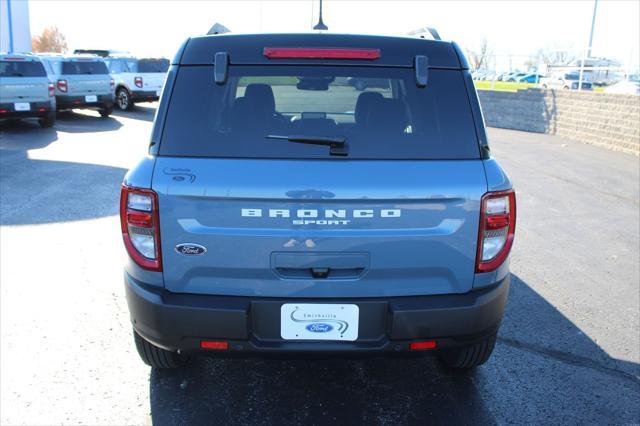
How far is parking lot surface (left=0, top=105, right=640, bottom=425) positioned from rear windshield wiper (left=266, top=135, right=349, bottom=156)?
1425mm

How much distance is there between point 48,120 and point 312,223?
589 inches

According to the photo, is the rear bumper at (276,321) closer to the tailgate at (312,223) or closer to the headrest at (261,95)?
the tailgate at (312,223)

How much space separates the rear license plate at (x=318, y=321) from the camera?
8.20ft

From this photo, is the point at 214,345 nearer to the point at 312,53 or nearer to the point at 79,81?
the point at 312,53

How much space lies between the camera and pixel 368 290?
2.53 meters

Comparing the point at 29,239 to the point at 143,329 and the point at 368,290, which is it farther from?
the point at 368,290

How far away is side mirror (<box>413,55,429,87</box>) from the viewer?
2.67 meters

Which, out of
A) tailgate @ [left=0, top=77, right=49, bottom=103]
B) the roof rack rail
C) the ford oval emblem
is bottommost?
the ford oval emblem

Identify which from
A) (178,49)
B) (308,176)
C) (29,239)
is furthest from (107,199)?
(308,176)

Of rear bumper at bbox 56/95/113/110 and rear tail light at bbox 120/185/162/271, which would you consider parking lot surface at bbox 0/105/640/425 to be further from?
rear bumper at bbox 56/95/113/110

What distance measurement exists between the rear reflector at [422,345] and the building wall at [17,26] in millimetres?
40096

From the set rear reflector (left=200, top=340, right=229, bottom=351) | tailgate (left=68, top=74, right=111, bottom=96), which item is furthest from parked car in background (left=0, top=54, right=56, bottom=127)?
rear reflector (left=200, top=340, right=229, bottom=351)

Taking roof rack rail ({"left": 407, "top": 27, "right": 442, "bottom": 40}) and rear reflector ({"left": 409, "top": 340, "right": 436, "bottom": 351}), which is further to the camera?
roof rack rail ({"left": 407, "top": 27, "right": 442, "bottom": 40})

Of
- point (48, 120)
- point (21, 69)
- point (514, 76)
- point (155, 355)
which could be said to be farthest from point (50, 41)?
point (155, 355)
